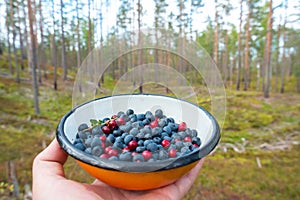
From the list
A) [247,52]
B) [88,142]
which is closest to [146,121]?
[88,142]

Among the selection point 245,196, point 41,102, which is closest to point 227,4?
point 245,196

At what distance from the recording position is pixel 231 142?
1.76m

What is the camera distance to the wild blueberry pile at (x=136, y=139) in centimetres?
38

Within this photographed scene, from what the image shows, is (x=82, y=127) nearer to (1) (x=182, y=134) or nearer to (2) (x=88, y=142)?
(2) (x=88, y=142)

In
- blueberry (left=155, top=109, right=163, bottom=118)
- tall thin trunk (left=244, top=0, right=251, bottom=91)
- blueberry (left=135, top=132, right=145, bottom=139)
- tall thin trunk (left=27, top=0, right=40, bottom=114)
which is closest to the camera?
blueberry (left=135, top=132, right=145, bottom=139)

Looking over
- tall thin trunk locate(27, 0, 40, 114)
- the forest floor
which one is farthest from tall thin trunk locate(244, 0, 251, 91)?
tall thin trunk locate(27, 0, 40, 114)

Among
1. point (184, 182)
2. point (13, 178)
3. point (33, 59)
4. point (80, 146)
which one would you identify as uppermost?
point (33, 59)

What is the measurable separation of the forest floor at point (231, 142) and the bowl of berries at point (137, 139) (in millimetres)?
883

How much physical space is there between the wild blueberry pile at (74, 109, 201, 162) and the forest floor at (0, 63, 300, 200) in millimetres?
927

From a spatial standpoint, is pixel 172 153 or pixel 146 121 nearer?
pixel 172 153

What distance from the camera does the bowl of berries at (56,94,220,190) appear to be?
1.14ft

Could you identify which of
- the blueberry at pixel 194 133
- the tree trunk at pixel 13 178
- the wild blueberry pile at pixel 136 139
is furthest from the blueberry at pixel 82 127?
the tree trunk at pixel 13 178

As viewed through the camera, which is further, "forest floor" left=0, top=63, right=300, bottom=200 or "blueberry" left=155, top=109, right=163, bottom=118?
"forest floor" left=0, top=63, right=300, bottom=200

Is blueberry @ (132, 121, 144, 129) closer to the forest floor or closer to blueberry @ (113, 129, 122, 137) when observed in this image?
blueberry @ (113, 129, 122, 137)
